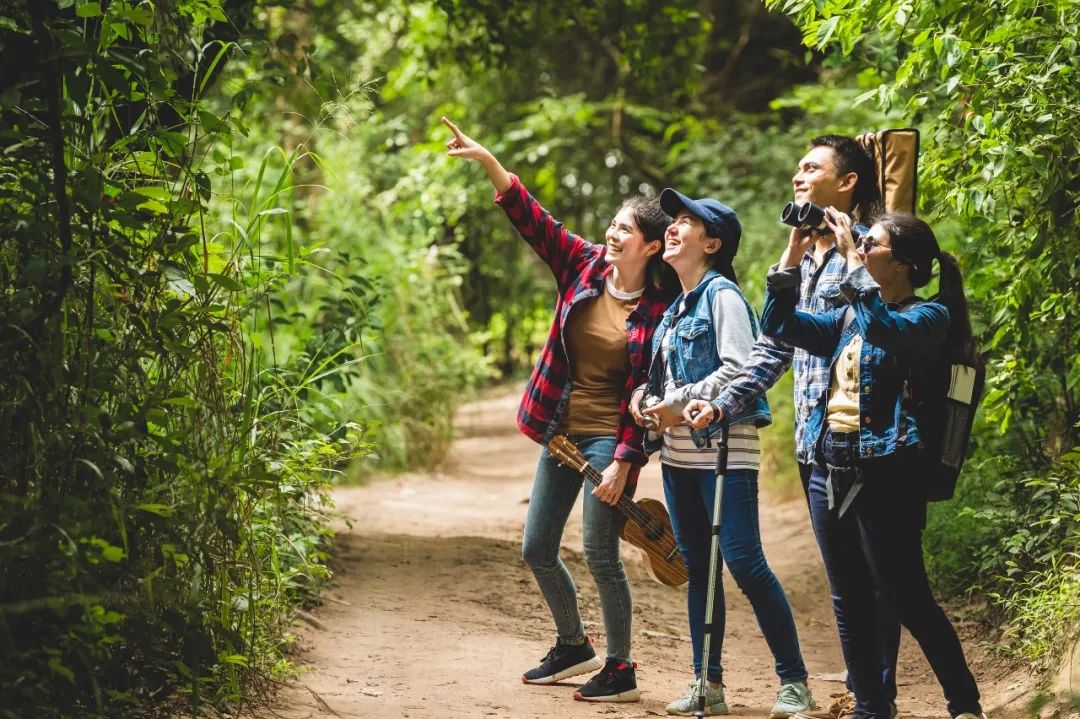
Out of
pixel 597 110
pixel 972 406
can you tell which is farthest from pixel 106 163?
pixel 597 110

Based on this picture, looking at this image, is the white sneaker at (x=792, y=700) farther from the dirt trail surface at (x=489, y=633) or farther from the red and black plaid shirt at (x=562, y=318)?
the red and black plaid shirt at (x=562, y=318)

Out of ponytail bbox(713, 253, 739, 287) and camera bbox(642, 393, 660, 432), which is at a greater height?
ponytail bbox(713, 253, 739, 287)

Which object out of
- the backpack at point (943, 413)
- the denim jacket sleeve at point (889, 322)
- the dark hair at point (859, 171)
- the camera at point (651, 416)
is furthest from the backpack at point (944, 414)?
the camera at point (651, 416)

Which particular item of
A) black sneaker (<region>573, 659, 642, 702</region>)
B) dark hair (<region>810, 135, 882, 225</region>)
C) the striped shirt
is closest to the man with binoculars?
dark hair (<region>810, 135, 882, 225</region>)

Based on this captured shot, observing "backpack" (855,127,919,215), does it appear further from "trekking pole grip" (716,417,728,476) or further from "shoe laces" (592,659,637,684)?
"shoe laces" (592,659,637,684)

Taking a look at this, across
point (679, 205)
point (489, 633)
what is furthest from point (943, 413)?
point (489, 633)

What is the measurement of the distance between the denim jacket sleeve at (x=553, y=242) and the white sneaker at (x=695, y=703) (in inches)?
66.7

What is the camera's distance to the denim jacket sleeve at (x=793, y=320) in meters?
4.20

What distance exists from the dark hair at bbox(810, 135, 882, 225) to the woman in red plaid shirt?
720 millimetres

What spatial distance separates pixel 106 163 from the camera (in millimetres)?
4035

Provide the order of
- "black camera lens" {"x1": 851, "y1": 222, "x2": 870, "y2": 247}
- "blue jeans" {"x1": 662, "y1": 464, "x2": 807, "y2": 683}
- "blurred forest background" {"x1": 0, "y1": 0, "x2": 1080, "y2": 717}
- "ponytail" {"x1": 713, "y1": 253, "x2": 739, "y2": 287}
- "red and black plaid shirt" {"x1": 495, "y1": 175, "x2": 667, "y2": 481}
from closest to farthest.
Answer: "blurred forest background" {"x1": 0, "y1": 0, "x2": 1080, "y2": 717} → "black camera lens" {"x1": 851, "y1": 222, "x2": 870, "y2": 247} → "blue jeans" {"x1": 662, "y1": 464, "x2": 807, "y2": 683} → "ponytail" {"x1": 713, "y1": 253, "x2": 739, "y2": 287} → "red and black plaid shirt" {"x1": 495, "y1": 175, "x2": 667, "y2": 481}

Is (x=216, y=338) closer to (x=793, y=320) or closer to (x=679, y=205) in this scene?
(x=679, y=205)

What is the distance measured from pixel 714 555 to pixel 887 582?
598mm

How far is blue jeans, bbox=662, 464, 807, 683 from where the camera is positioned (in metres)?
4.50
